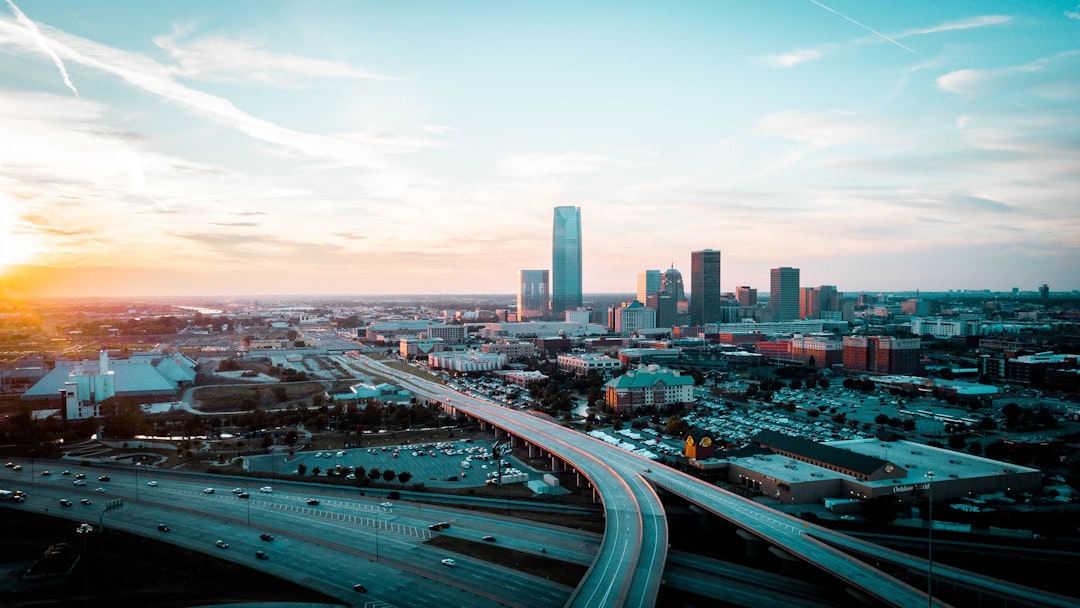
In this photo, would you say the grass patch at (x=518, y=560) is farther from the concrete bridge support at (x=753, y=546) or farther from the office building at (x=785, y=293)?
the office building at (x=785, y=293)

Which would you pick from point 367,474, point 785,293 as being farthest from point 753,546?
point 785,293

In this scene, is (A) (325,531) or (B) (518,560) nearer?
(B) (518,560)

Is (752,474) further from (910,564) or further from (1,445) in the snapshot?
(1,445)

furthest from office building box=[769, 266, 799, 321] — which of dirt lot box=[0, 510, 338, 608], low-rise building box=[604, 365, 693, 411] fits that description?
dirt lot box=[0, 510, 338, 608]

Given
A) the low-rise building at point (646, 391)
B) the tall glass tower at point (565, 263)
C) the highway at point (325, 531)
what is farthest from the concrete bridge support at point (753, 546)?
the tall glass tower at point (565, 263)

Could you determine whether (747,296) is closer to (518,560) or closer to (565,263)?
(565,263)

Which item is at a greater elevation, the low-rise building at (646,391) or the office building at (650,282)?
the office building at (650,282)
